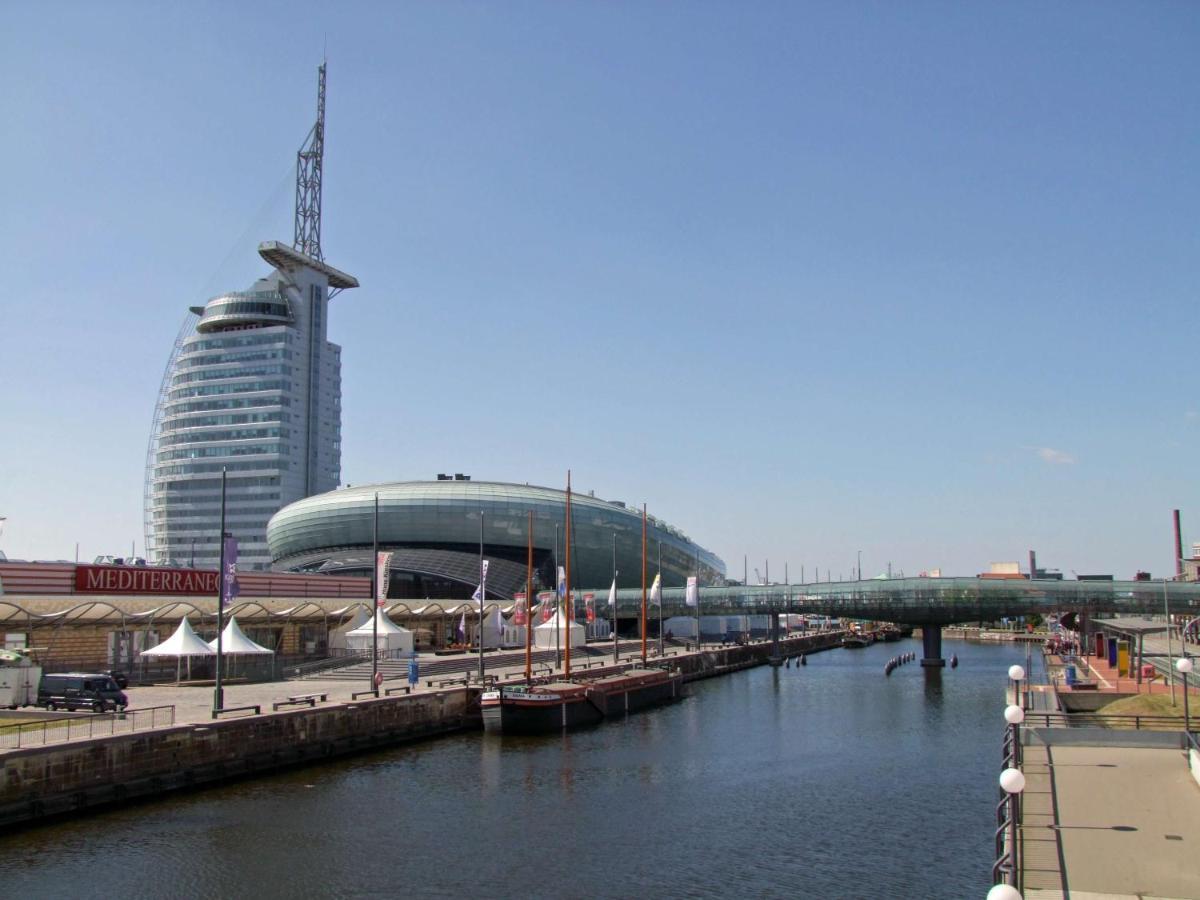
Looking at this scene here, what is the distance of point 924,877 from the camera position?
33781 mm

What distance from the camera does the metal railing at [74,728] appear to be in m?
40.0

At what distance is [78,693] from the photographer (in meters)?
53.0

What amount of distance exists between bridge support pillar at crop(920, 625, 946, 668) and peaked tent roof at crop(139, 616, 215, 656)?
8383 cm

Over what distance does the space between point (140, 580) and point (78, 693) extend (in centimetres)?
3746

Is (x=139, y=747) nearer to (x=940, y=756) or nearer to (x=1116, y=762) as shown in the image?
(x=1116, y=762)

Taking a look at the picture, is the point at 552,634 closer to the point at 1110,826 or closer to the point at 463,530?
the point at 463,530

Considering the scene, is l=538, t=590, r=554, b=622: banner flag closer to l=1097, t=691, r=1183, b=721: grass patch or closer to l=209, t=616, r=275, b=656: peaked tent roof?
l=209, t=616, r=275, b=656: peaked tent roof

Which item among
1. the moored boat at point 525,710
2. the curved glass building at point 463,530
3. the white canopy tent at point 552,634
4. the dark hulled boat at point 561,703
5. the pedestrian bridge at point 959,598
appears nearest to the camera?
the moored boat at point 525,710

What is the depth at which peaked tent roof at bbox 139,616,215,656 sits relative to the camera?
65875mm

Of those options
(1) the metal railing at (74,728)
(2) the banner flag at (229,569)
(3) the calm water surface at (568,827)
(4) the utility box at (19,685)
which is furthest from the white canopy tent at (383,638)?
(1) the metal railing at (74,728)

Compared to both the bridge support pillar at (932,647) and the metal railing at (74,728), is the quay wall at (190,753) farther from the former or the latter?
the bridge support pillar at (932,647)

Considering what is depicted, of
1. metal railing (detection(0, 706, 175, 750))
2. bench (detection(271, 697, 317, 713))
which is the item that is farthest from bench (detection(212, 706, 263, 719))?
metal railing (detection(0, 706, 175, 750))

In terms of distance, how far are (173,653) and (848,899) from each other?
47406mm

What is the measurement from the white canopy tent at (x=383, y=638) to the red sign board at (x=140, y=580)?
16029 mm
